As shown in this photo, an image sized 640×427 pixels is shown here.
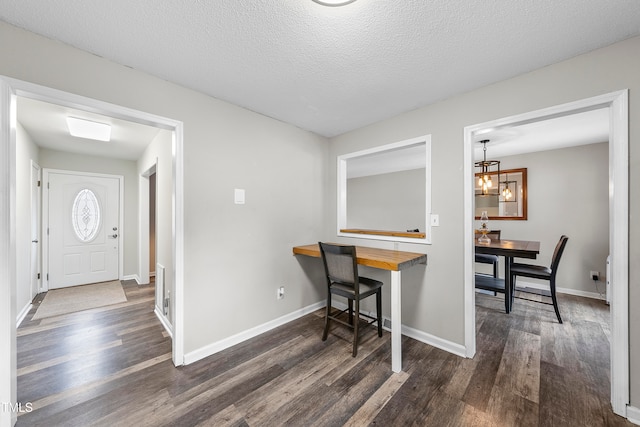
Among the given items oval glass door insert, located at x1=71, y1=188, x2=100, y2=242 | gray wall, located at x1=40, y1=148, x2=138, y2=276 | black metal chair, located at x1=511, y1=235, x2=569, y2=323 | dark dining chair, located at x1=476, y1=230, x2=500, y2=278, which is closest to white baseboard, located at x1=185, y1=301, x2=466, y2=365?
black metal chair, located at x1=511, y1=235, x2=569, y2=323

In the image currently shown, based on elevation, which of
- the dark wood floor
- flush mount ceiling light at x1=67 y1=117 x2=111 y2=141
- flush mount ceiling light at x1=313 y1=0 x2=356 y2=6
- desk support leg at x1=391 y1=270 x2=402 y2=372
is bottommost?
the dark wood floor

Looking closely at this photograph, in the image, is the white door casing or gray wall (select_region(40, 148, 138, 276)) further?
gray wall (select_region(40, 148, 138, 276))

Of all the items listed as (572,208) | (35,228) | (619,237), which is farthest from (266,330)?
(572,208)

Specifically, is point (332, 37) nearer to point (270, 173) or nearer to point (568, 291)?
point (270, 173)

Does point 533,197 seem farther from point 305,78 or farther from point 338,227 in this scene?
point 305,78

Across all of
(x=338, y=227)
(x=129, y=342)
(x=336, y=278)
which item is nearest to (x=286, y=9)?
(x=336, y=278)

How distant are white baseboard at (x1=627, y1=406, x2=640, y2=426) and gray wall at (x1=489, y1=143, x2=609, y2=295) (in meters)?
3.06

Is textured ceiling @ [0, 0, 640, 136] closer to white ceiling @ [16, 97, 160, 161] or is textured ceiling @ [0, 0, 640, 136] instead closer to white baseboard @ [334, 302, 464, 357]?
white ceiling @ [16, 97, 160, 161]

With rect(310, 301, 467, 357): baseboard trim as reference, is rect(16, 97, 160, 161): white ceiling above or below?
above

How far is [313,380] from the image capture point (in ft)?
6.17

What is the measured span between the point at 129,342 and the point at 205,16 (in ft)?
9.46

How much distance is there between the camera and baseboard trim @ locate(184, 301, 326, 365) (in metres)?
2.13

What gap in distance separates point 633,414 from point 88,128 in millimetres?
5317

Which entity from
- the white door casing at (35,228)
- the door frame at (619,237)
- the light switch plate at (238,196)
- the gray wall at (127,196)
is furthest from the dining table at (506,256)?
the white door casing at (35,228)
